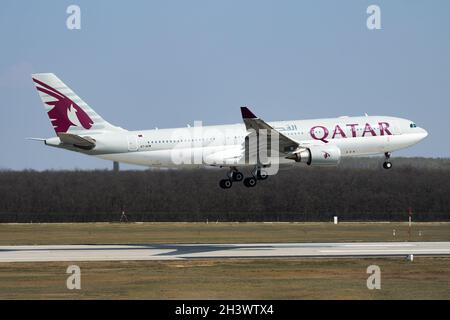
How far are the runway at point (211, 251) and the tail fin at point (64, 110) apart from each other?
9.17m

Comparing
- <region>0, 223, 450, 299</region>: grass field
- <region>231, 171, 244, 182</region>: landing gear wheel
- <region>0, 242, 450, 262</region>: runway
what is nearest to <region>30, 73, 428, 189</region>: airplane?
<region>231, 171, 244, 182</region>: landing gear wheel

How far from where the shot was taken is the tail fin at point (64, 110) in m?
73.8

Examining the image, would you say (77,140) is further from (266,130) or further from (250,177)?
(250,177)

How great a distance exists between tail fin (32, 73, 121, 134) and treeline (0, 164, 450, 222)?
156 ft

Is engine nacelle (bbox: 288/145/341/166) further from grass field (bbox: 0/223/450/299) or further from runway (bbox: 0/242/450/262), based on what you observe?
grass field (bbox: 0/223/450/299)

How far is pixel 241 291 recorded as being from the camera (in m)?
44.6

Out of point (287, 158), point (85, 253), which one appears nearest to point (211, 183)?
point (287, 158)

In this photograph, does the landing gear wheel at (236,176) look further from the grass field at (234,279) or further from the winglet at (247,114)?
the grass field at (234,279)

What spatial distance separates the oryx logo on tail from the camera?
2904 inches

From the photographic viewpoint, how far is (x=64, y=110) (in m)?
73.9

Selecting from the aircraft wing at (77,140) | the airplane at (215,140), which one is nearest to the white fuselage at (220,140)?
the airplane at (215,140)

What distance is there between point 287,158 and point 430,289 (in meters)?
30.6
